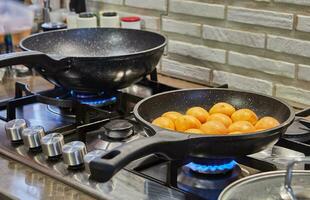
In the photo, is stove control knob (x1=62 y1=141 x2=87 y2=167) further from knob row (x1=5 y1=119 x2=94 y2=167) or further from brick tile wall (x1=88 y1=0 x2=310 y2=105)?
brick tile wall (x1=88 y1=0 x2=310 y2=105)

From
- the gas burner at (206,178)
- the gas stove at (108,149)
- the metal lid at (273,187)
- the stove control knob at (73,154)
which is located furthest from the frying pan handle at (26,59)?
the metal lid at (273,187)

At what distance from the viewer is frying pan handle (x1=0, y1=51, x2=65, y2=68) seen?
3.48 ft

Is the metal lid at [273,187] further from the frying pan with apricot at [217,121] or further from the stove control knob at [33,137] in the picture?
the stove control knob at [33,137]

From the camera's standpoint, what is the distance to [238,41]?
142 centimetres

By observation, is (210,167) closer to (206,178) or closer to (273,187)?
(206,178)

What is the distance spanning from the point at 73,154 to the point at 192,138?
24 cm

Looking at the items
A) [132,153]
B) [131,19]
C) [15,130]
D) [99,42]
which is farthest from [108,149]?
[131,19]

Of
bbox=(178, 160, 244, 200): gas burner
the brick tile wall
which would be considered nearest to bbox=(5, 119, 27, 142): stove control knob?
bbox=(178, 160, 244, 200): gas burner

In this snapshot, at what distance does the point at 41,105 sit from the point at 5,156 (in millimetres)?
313

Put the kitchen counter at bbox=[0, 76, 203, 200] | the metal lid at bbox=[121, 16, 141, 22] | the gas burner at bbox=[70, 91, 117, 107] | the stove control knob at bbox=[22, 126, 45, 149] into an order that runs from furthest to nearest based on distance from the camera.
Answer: the metal lid at bbox=[121, 16, 141, 22] → the gas burner at bbox=[70, 91, 117, 107] → the stove control knob at bbox=[22, 126, 45, 149] → the kitchen counter at bbox=[0, 76, 203, 200]

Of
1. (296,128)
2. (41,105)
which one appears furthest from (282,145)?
(41,105)

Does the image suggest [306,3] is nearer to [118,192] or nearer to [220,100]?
[220,100]

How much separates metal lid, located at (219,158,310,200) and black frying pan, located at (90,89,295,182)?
0.08m

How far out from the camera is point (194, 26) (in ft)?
4.98
